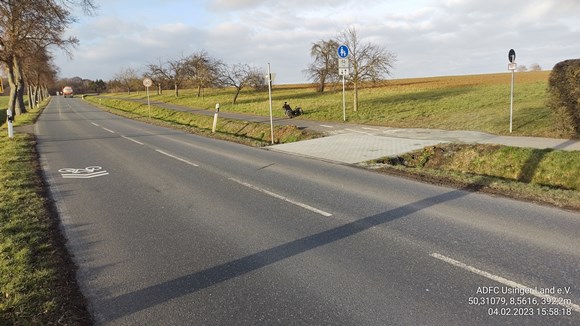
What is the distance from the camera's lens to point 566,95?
11766mm

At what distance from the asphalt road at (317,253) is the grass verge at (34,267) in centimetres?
21

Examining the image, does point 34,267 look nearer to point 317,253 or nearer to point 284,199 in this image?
point 317,253

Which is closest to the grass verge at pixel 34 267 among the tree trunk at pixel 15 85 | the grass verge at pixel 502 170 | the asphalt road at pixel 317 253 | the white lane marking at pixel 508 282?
the asphalt road at pixel 317 253

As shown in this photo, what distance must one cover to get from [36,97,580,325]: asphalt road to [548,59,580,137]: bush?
6.76m

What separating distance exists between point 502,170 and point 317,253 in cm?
779

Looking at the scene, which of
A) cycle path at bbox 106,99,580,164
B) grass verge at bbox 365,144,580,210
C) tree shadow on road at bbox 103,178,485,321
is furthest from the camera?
cycle path at bbox 106,99,580,164

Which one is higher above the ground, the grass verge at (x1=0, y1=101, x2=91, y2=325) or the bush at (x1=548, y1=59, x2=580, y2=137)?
the bush at (x1=548, y1=59, x2=580, y2=137)

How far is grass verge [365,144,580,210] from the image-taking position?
736cm

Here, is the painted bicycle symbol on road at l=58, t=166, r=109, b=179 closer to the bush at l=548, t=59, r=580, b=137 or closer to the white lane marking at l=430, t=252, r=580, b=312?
the white lane marking at l=430, t=252, r=580, b=312

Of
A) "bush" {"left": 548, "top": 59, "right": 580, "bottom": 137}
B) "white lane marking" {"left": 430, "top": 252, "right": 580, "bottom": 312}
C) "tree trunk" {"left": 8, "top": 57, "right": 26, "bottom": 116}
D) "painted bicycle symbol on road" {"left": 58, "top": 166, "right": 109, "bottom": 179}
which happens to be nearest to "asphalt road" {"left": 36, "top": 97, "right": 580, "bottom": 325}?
"white lane marking" {"left": 430, "top": 252, "right": 580, "bottom": 312}

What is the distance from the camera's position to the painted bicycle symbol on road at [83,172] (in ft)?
32.6

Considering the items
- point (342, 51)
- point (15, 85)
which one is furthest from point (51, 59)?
point (342, 51)

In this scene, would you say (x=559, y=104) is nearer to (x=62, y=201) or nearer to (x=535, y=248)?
(x=535, y=248)

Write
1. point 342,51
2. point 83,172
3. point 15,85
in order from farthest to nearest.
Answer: point 15,85, point 342,51, point 83,172
